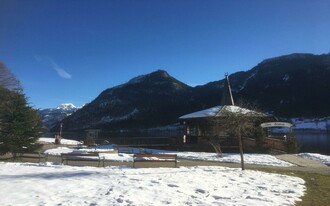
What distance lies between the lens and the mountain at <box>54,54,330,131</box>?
122500mm

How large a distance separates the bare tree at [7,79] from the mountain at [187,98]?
7165 centimetres

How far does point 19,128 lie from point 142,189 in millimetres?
16301

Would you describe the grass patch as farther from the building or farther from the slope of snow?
the slope of snow

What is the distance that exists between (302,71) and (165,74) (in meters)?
65.4

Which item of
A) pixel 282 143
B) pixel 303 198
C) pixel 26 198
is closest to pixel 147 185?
pixel 26 198

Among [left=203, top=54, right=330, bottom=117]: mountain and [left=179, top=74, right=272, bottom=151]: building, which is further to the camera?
[left=203, top=54, right=330, bottom=117]: mountain

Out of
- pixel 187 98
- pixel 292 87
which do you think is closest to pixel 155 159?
pixel 187 98

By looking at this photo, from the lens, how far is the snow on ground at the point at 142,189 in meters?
8.29

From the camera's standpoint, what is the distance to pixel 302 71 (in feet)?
538

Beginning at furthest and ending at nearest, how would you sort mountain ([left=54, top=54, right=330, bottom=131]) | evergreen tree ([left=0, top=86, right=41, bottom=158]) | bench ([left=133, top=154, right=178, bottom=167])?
1. mountain ([left=54, top=54, right=330, bottom=131])
2. evergreen tree ([left=0, top=86, right=41, bottom=158])
3. bench ([left=133, top=154, right=178, bottom=167])

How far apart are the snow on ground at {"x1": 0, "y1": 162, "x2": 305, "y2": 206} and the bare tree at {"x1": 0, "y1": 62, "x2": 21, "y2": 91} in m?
27.0

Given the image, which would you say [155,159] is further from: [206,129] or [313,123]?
[313,123]

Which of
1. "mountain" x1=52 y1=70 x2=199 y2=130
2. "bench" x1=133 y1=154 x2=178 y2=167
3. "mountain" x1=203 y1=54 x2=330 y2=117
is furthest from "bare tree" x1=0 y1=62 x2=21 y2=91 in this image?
"mountain" x1=203 y1=54 x2=330 y2=117

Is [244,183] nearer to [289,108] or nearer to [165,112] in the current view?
[165,112]
